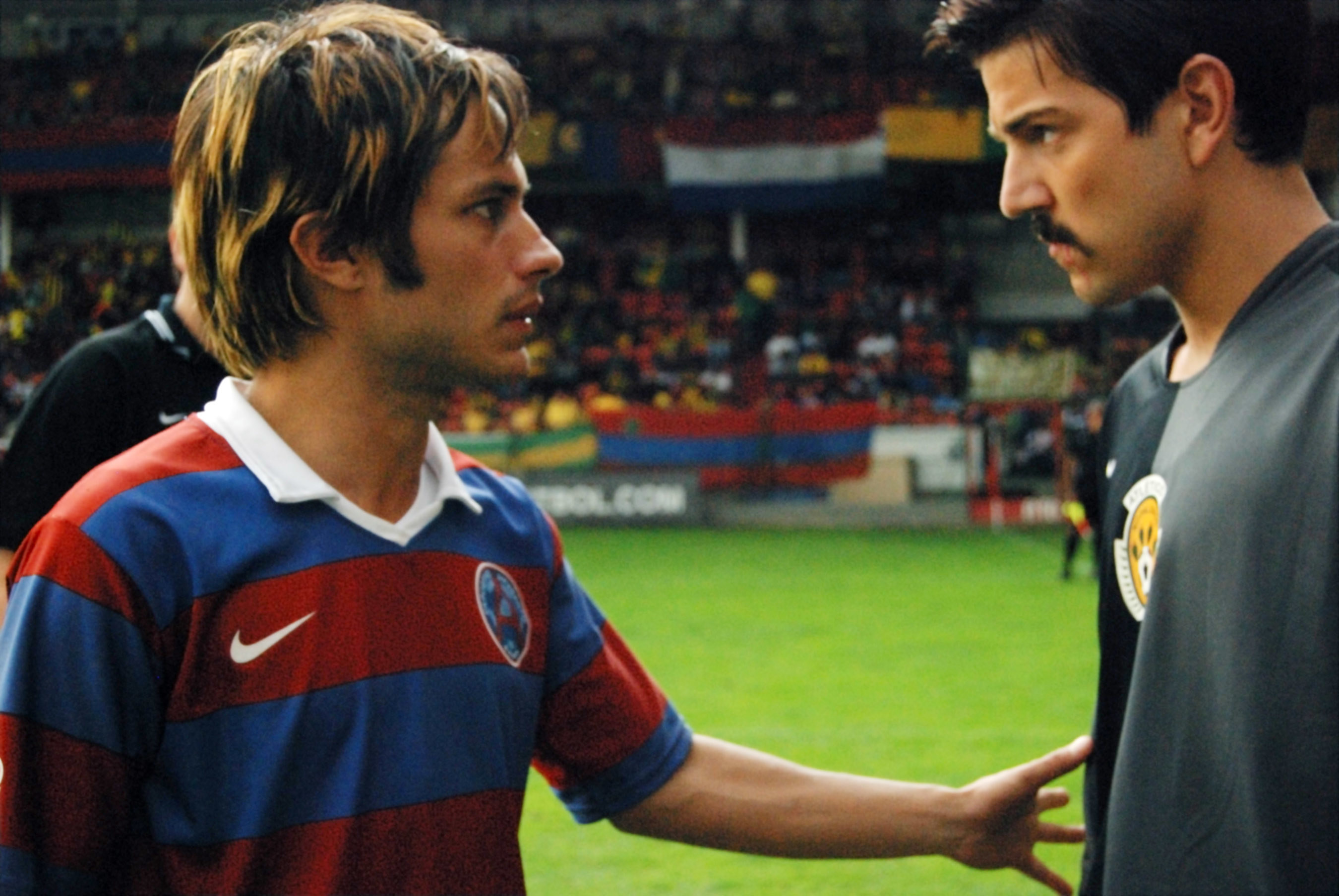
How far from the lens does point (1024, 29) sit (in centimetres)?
192

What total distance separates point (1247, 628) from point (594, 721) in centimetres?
100

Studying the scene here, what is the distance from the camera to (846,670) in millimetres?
8953

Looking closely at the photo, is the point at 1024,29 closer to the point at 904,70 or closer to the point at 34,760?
the point at 34,760

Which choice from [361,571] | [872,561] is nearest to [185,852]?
[361,571]

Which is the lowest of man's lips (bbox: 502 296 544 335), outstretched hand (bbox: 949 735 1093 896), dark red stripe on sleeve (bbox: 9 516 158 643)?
outstretched hand (bbox: 949 735 1093 896)

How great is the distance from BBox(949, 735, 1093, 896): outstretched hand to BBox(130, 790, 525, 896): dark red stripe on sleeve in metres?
0.88

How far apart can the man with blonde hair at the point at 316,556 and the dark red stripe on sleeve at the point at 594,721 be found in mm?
11

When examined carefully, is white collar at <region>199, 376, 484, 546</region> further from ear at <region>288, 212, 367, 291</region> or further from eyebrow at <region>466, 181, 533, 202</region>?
eyebrow at <region>466, 181, 533, 202</region>

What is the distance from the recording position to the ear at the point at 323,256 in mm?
1843

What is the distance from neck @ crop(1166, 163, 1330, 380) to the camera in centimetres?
187

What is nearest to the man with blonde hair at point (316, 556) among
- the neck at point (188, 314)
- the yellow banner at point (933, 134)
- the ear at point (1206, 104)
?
the ear at point (1206, 104)

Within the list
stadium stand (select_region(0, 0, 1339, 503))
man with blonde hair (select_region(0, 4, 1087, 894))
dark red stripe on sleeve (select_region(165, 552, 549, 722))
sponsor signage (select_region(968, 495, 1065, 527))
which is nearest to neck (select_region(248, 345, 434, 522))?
man with blonde hair (select_region(0, 4, 1087, 894))

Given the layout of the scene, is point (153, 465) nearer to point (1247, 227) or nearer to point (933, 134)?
point (1247, 227)

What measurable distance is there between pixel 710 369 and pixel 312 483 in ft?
78.0
